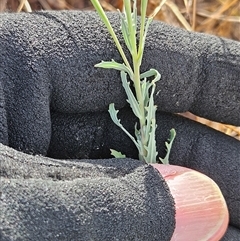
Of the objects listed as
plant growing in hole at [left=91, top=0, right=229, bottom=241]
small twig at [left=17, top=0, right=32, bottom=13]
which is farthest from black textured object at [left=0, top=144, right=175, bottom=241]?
small twig at [left=17, top=0, right=32, bottom=13]

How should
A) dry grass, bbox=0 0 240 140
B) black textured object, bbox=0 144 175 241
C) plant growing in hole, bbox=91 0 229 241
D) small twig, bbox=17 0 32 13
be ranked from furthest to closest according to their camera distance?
dry grass, bbox=0 0 240 140 → small twig, bbox=17 0 32 13 → plant growing in hole, bbox=91 0 229 241 → black textured object, bbox=0 144 175 241

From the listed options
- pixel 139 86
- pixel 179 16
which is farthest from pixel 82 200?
pixel 179 16

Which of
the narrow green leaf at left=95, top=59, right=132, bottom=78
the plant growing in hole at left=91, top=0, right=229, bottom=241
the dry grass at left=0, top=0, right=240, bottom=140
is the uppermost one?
the dry grass at left=0, top=0, right=240, bottom=140

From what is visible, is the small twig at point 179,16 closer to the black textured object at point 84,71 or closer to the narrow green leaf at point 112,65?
the black textured object at point 84,71

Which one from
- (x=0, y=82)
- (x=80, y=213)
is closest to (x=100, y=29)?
(x=0, y=82)

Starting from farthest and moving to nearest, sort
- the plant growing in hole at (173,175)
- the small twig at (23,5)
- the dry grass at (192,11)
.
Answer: the dry grass at (192,11) → the small twig at (23,5) → the plant growing in hole at (173,175)

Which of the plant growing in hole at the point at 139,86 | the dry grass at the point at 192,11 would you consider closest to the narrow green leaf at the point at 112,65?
the plant growing in hole at the point at 139,86

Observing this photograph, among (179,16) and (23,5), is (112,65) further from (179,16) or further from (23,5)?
(179,16)

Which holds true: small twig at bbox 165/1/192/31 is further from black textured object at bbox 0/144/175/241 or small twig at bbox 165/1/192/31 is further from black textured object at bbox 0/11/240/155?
black textured object at bbox 0/144/175/241
